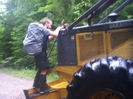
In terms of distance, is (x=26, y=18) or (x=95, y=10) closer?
(x=95, y=10)

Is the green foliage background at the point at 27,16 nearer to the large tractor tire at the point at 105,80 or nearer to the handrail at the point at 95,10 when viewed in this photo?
the handrail at the point at 95,10

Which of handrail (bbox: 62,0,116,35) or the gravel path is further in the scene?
the gravel path

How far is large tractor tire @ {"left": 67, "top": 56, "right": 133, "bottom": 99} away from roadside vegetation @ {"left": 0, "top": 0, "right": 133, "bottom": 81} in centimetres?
441

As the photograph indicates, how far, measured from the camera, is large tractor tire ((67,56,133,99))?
10.2 ft

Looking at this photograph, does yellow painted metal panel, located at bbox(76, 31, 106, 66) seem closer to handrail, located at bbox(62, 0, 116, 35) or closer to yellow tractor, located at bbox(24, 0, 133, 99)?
yellow tractor, located at bbox(24, 0, 133, 99)

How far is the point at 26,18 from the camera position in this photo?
12.4 m

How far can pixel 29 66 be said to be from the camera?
1247 centimetres

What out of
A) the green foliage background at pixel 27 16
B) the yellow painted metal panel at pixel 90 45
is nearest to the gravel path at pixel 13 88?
the green foliage background at pixel 27 16

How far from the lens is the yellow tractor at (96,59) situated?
3182 mm

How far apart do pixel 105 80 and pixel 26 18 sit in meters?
9.73

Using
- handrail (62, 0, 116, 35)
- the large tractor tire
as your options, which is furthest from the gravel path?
the large tractor tire

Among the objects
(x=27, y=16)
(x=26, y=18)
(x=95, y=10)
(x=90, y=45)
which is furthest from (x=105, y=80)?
(x=27, y=16)

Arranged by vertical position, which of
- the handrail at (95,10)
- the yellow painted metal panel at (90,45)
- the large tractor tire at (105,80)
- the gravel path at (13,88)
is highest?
the handrail at (95,10)

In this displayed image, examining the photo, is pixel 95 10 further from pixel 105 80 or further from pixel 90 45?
pixel 105 80
